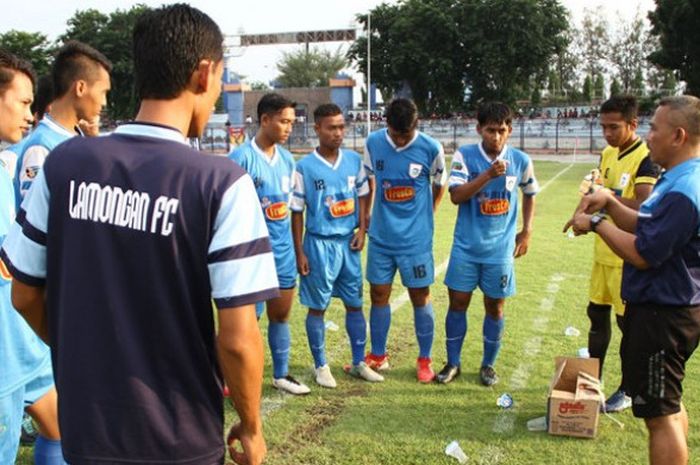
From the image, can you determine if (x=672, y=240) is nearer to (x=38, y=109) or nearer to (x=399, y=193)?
(x=399, y=193)

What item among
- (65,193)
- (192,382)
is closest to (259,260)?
(192,382)

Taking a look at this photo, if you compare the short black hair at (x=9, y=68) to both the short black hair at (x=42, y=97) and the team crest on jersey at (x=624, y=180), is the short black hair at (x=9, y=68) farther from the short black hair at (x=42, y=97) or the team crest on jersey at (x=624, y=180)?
the team crest on jersey at (x=624, y=180)

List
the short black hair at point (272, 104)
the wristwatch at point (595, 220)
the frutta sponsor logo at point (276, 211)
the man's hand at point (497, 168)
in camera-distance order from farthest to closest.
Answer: the frutta sponsor logo at point (276, 211), the short black hair at point (272, 104), the man's hand at point (497, 168), the wristwatch at point (595, 220)

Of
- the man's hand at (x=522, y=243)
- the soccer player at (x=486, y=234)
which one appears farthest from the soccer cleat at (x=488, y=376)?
the man's hand at (x=522, y=243)

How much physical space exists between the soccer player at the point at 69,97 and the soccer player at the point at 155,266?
1841 millimetres

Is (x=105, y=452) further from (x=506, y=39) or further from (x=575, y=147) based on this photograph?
(x=506, y=39)

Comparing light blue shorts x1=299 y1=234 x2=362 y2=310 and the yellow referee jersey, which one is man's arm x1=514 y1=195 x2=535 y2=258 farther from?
light blue shorts x1=299 y1=234 x2=362 y2=310

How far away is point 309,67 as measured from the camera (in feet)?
246

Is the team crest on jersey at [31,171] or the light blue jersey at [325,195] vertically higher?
the team crest on jersey at [31,171]

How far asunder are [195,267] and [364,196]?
11.9ft

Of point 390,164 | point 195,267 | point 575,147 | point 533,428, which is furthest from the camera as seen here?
point 575,147

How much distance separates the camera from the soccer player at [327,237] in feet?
16.3

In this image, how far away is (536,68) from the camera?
5091cm

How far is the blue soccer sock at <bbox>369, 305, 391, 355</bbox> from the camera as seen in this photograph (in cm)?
525
